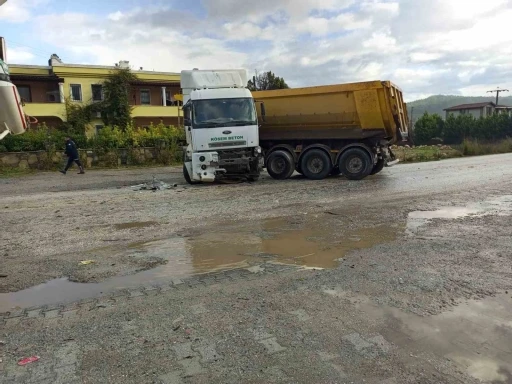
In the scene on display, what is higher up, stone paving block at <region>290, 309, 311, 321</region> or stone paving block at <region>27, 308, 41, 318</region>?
stone paving block at <region>27, 308, 41, 318</region>

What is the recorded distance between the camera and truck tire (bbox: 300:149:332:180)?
46.8ft

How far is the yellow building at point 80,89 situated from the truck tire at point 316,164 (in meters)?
18.4

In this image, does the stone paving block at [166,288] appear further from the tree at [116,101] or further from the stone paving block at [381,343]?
the tree at [116,101]

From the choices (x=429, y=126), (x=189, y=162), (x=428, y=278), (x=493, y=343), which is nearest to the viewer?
(x=493, y=343)

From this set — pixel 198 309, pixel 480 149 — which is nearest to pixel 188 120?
pixel 198 309

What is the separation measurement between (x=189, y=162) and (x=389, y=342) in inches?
426

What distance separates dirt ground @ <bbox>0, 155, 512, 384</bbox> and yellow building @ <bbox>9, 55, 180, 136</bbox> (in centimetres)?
2457

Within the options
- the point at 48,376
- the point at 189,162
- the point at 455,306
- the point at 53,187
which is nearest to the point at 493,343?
the point at 455,306

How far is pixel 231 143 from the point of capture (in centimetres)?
1288

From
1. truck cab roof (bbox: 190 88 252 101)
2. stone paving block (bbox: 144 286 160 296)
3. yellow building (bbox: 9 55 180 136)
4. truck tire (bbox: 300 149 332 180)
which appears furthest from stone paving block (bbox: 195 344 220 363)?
yellow building (bbox: 9 55 180 136)

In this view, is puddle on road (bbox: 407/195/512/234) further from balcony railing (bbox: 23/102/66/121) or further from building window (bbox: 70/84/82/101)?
building window (bbox: 70/84/82/101)

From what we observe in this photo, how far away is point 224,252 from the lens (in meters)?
6.05

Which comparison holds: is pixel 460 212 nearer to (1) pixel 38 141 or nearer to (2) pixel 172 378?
(2) pixel 172 378

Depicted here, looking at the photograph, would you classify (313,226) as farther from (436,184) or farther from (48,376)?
(436,184)
